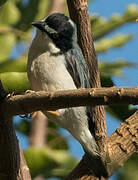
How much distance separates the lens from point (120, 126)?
3.77 m

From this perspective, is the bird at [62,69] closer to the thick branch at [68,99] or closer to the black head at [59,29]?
the black head at [59,29]

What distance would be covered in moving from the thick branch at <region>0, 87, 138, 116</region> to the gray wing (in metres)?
1.38

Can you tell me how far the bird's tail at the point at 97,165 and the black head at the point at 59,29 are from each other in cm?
96

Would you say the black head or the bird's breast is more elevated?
the black head

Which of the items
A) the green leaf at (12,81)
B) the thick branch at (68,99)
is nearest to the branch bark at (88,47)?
the green leaf at (12,81)

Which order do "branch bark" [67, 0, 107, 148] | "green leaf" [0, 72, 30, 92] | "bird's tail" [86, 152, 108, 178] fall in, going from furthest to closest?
"branch bark" [67, 0, 107, 148]
"bird's tail" [86, 152, 108, 178]
"green leaf" [0, 72, 30, 92]

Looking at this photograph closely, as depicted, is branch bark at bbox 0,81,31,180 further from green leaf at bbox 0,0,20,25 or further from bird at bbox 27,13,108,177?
green leaf at bbox 0,0,20,25

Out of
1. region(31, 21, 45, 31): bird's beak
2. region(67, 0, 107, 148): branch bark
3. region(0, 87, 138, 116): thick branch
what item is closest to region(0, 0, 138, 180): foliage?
region(67, 0, 107, 148): branch bark

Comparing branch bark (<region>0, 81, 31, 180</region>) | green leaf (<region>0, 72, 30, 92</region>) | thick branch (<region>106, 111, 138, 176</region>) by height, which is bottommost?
thick branch (<region>106, 111, 138, 176</region>)

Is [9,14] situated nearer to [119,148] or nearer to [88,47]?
[88,47]

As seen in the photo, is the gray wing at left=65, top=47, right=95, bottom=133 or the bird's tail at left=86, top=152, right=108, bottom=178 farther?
the gray wing at left=65, top=47, right=95, bottom=133

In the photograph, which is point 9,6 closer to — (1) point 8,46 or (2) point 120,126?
(1) point 8,46

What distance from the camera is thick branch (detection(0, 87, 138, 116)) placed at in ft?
7.69

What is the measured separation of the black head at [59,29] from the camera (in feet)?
13.4
